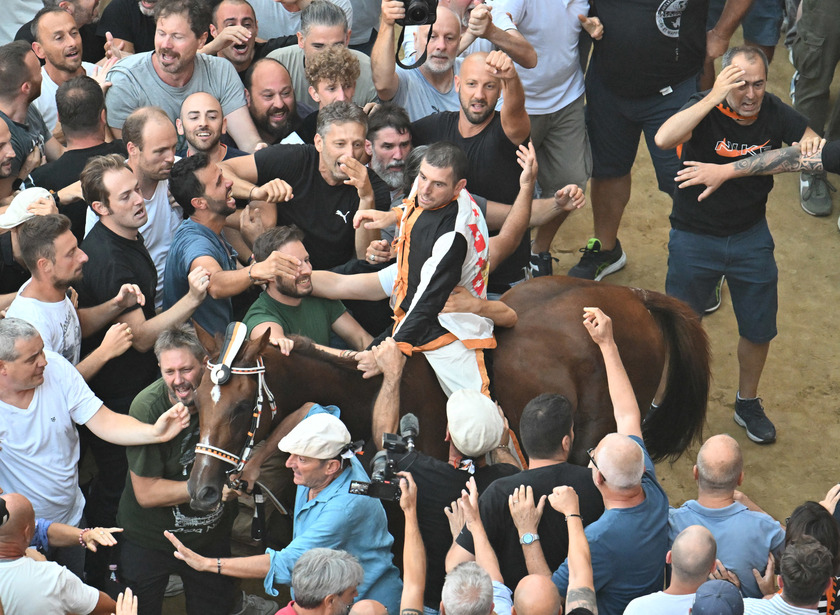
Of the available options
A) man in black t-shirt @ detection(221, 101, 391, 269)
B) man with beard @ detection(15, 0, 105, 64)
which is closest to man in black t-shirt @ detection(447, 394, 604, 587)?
man in black t-shirt @ detection(221, 101, 391, 269)

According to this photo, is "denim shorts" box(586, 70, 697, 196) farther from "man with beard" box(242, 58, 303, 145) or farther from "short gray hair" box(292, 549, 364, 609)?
"short gray hair" box(292, 549, 364, 609)

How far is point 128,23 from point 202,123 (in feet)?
7.38

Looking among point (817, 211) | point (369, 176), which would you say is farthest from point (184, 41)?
point (817, 211)

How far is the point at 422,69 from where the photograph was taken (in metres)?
7.91

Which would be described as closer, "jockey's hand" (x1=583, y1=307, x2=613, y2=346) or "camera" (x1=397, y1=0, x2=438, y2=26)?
"jockey's hand" (x1=583, y1=307, x2=613, y2=346)

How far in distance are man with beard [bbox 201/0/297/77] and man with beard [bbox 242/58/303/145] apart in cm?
45

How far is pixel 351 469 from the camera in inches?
199

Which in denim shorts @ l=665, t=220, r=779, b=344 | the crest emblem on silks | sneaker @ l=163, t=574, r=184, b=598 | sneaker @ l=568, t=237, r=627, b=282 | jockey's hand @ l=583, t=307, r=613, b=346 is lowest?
sneaker @ l=163, t=574, r=184, b=598

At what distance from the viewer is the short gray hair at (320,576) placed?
436 centimetres

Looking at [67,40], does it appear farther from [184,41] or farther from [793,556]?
[793,556]

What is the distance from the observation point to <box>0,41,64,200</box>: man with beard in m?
6.83

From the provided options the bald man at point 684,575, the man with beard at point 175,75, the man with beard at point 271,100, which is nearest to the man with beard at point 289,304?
the man with beard at point 271,100

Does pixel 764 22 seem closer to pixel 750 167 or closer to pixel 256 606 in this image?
pixel 750 167

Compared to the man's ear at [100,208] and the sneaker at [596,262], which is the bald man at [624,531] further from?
the sneaker at [596,262]
